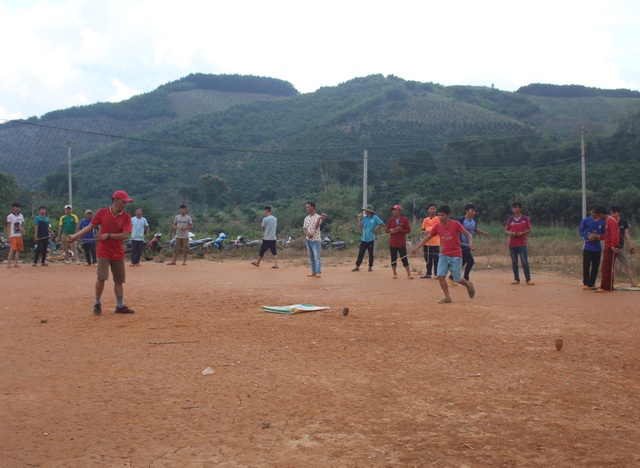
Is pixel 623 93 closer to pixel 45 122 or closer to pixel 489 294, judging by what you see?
pixel 45 122

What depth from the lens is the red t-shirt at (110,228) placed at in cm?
881

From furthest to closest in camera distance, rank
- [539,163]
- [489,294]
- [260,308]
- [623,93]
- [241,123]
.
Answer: [623,93] < [241,123] < [539,163] < [489,294] < [260,308]

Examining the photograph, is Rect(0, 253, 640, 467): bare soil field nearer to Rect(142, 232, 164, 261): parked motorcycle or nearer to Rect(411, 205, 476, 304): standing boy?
Rect(411, 205, 476, 304): standing boy

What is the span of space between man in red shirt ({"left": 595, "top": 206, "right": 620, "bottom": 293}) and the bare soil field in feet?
5.25

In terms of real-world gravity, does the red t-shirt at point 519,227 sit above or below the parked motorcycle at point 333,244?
above

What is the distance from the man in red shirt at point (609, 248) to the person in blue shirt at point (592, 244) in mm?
142

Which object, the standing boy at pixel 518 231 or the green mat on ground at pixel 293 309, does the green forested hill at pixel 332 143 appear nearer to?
the standing boy at pixel 518 231

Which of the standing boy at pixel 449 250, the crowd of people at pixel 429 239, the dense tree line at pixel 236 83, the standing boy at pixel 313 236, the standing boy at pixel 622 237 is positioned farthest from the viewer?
the dense tree line at pixel 236 83

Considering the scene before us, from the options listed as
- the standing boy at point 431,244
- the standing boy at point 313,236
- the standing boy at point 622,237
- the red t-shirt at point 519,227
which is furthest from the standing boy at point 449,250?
the standing boy at point 313,236

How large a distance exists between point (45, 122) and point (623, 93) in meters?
80.5

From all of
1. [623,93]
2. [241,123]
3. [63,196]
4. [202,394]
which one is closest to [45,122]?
[241,123]

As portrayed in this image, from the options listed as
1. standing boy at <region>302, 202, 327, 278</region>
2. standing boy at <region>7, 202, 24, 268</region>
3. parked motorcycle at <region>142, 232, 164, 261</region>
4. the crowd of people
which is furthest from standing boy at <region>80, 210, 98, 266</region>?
standing boy at <region>302, 202, 327, 278</region>

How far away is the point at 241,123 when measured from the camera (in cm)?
7794

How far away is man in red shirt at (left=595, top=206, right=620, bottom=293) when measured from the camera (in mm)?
11531
